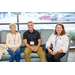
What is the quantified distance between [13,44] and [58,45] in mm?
1196

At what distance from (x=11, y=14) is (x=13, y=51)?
1.87 metres

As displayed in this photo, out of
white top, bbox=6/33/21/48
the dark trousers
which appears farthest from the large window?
the dark trousers

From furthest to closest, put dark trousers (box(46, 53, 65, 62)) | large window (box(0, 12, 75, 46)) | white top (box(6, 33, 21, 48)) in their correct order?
1. large window (box(0, 12, 75, 46))
2. white top (box(6, 33, 21, 48))
3. dark trousers (box(46, 53, 65, 62))

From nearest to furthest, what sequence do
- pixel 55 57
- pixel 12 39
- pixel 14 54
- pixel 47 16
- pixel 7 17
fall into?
pixel 55 57, pixel 14 54, pixel 12 39, pixel 7 17, pixel 47 16

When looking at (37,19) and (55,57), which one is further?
(37,19)

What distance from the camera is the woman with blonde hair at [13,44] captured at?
2.37 meters

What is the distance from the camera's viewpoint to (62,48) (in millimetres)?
2324

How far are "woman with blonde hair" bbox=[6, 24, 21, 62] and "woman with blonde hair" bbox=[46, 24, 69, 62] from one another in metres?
0.77

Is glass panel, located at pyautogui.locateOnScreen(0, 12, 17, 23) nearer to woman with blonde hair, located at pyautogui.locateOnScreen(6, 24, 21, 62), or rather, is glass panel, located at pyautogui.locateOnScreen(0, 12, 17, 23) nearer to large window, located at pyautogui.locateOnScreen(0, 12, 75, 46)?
large window, located at pyautogui.locateOnScreen(0, 12, 75, 46)

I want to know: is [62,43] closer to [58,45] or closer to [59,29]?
[58,45]

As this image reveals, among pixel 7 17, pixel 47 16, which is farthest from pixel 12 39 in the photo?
pixel 47 16

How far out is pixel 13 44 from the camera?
101 inches

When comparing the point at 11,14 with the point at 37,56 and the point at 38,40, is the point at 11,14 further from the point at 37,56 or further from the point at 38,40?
the point at 37,56

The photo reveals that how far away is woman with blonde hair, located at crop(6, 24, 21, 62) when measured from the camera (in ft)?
7.77
